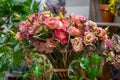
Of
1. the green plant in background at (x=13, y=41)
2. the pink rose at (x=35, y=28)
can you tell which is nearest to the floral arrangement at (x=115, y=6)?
the green plant in background at (x=13, y=41)

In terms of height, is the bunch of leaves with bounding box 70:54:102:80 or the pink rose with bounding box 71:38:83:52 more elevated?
the pink rose with bounding box 71:38:83:52

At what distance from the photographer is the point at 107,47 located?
0.97m

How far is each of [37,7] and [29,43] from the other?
53cm

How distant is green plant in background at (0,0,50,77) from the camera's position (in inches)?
37.5

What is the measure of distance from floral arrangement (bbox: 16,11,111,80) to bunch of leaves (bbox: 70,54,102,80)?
2cm

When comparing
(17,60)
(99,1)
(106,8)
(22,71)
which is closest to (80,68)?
(17,60)

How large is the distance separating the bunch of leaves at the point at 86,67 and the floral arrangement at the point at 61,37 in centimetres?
2

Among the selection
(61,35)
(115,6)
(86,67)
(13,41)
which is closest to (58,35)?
(61,35)

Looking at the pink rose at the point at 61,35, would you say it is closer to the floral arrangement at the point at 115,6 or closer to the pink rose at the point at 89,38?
the pink rose at the point at 89,38

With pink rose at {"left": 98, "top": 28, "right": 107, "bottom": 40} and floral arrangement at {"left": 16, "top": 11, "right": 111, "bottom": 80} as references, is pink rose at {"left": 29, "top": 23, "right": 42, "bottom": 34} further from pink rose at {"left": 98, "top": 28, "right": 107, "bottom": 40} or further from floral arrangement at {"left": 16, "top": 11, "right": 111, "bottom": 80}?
pink rose at {"left": 98, "top": 28, "right": 107, "bottom": 40}

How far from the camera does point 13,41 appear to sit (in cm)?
111

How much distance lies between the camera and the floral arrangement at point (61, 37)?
844mm

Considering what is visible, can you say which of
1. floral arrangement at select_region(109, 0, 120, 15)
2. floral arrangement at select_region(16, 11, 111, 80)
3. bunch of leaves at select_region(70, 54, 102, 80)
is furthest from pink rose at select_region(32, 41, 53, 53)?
floral arrangement at select_region(109, 0, 120, 15)

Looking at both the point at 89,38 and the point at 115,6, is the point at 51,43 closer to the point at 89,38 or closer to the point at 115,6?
the point at 89,38
